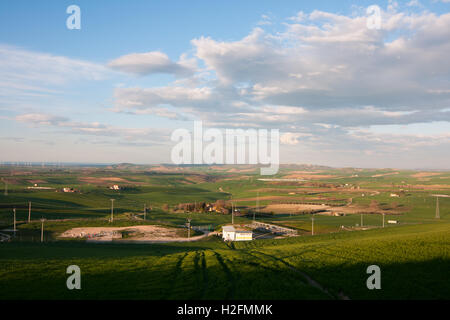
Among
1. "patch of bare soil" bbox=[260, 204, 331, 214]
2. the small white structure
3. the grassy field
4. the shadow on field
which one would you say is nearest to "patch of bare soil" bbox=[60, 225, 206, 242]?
the small white structure

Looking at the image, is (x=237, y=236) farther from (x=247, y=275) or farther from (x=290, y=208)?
(x=290, y=208)

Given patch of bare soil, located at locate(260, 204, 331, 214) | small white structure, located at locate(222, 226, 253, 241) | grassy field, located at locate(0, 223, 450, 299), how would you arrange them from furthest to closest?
1. patch of bare soil, located at locate(260, 204, 331, 214)
2. small white structure, located at locate(222, 226, 253, 241)
3. grassy field, located at locate(0, 223, 450, 299)

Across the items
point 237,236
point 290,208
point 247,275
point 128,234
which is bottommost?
point 290,208

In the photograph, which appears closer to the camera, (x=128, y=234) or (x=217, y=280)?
(x=217, y=280)

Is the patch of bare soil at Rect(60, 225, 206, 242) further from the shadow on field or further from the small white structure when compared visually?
the shadow on field

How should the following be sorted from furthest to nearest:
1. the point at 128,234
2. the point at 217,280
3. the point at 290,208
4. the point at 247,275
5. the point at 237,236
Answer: the point at 290,208 < the point at 128,234 < the point at 237,236 < the point at 247,275 < the point at 217,280

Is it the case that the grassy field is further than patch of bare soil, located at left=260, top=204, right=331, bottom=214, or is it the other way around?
patch of bare soil, located at left=260, top=204, right=331, bottom=214

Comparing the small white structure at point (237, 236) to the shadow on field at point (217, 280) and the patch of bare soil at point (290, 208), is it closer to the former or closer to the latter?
the shadow on field at point (217, 280)

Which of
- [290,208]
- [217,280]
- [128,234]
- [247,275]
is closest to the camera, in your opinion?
[217,280]

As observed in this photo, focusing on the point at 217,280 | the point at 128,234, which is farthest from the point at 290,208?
the point at 217,280
